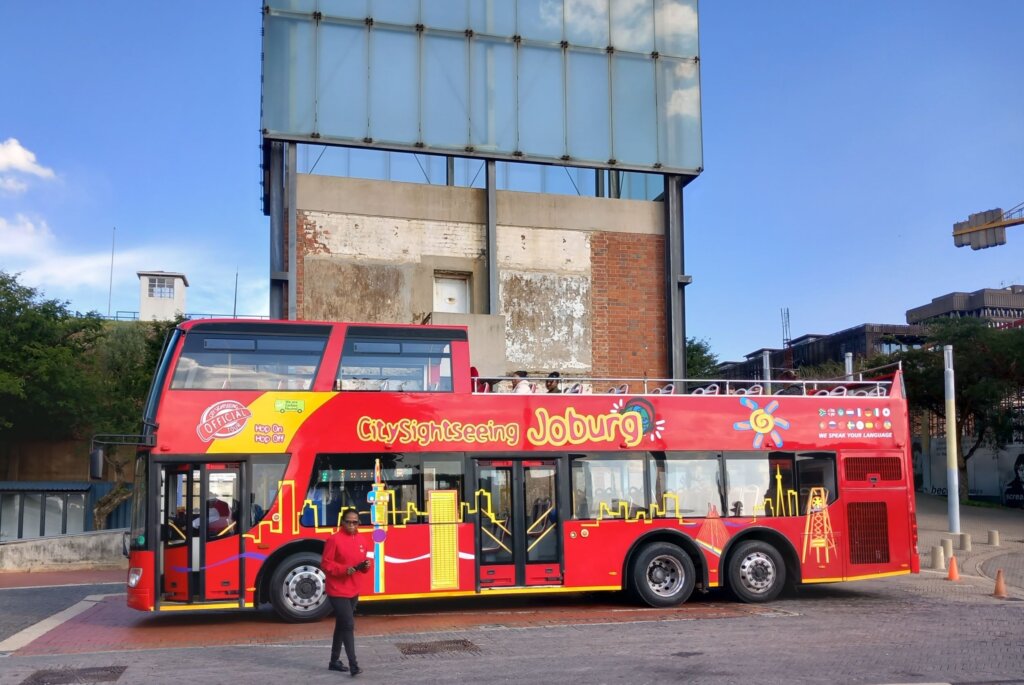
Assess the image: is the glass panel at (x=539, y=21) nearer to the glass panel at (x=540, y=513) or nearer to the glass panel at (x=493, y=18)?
the glass panel at (x=493, y=18)

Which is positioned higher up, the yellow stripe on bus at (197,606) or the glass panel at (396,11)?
the glass panel at (396,11)

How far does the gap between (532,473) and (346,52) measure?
12.5 m

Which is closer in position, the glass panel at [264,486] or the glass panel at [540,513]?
the glass panel at [264,486]

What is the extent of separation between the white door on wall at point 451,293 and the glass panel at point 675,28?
7774 mm

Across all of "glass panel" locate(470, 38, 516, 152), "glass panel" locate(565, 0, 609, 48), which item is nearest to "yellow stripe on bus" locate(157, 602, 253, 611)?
"glass panel" locate(470, 38, 516, 152)

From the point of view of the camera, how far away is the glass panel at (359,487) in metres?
13.1

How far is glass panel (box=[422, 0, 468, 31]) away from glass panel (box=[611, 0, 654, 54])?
372cm

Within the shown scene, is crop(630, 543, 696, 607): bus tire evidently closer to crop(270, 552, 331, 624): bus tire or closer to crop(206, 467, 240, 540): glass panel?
crop(270, 552, 331, 624): bus tire

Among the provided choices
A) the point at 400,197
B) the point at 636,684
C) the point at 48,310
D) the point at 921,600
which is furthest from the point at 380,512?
the point at 48,310

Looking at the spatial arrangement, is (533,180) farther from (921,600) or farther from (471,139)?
(921,600)

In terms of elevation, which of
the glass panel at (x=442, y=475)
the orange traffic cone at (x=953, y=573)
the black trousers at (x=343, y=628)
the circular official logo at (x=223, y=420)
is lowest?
the orange traffic cone at (x=953, y=573)

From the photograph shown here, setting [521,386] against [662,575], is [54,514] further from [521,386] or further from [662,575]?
[662,575]

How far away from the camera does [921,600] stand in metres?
15.1

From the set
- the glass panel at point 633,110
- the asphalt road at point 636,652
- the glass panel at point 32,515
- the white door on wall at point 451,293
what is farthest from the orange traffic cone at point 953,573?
A: the glass panel at point 32,515
